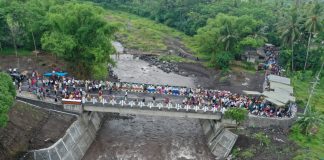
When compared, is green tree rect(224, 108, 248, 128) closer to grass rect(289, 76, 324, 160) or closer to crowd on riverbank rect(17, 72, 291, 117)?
crowd on riverbank rect(17, 72, 291, 117)

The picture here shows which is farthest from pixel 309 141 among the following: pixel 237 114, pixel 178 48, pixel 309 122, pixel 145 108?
pixel 178 48

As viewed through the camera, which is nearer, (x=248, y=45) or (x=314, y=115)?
(x=314, y=115)

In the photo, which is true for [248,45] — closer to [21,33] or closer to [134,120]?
[134,120]

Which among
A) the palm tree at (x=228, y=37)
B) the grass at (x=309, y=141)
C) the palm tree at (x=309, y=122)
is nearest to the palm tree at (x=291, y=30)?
the palm tree at (x=228, y=37)

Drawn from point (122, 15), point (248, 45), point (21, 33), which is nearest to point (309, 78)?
point (248, 45)

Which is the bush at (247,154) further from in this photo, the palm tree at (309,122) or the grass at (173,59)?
the grass at (173,59)

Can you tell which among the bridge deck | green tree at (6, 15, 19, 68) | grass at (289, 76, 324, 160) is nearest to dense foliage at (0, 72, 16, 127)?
the bridge deck
